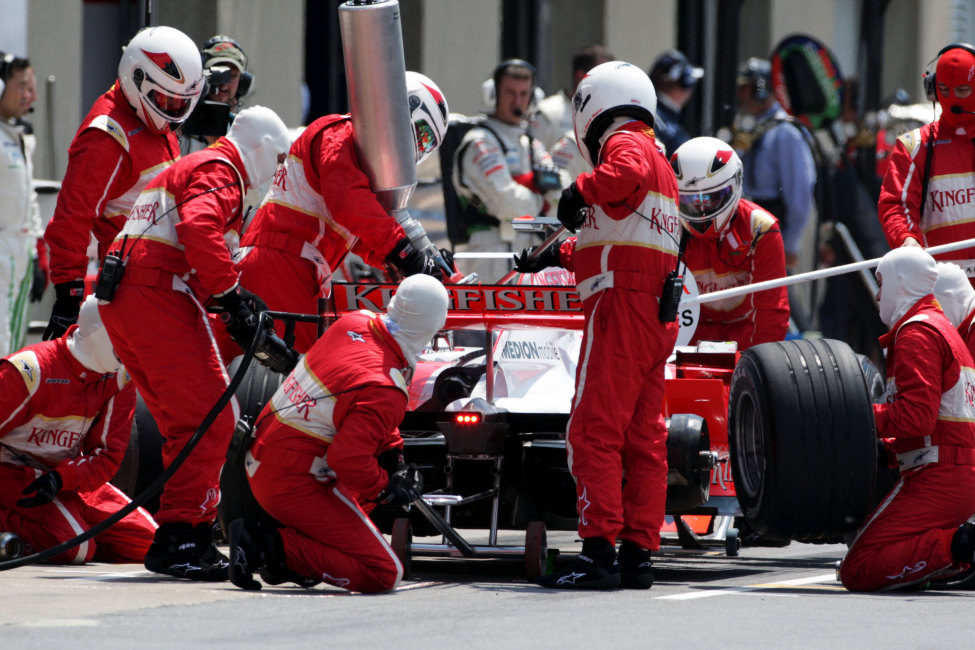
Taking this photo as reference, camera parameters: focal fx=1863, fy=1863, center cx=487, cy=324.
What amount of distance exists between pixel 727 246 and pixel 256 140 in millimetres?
2812

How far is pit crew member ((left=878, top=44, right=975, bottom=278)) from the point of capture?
29.8ft

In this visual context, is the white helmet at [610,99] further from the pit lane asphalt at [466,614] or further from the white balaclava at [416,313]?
the pit lane asphalt at [466,614]

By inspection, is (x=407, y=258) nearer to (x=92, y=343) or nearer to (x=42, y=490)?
(x=92, y=343)

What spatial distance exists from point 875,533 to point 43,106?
8370 millimetres

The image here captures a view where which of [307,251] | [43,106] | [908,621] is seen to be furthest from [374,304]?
[43,106]

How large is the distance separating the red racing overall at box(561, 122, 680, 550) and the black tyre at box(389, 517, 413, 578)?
2.17 ft

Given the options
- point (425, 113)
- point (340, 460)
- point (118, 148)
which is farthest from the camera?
point (118, 148)

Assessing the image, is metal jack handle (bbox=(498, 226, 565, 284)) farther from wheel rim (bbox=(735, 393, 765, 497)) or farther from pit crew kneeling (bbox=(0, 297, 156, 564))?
pit crew kneeling (bbox=(0, 297, 156, 564))

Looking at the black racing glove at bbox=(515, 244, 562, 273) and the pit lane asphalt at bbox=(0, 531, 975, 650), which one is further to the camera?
the black racing glove at bbox=(515, 244, 562, 273)

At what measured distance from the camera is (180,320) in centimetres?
717

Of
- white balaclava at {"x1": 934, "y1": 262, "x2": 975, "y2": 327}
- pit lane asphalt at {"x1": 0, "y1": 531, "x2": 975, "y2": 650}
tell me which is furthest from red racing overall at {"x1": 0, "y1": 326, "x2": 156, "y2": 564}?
white balaclava at {"x1": 934, "y1": 262, "x2": 975, "y2": 327}

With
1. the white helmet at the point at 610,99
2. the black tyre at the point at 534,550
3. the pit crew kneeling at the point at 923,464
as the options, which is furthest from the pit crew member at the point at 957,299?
the black tyre at the point at 534,550

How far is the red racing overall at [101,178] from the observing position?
26.6 ft

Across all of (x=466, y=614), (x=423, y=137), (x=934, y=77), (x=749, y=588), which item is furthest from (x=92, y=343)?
(x=934, y=77)
